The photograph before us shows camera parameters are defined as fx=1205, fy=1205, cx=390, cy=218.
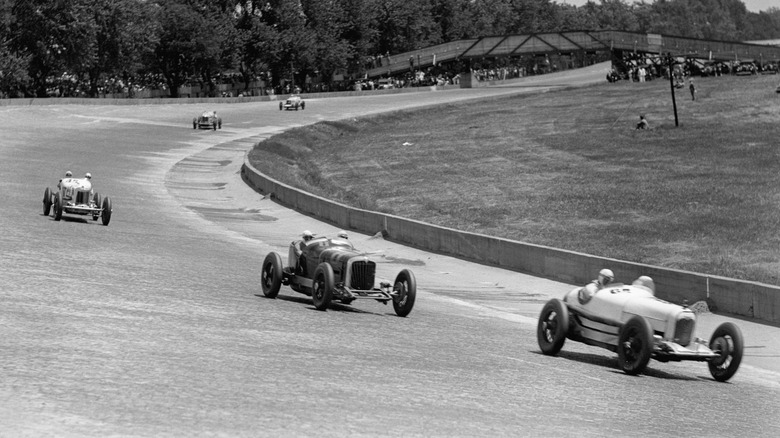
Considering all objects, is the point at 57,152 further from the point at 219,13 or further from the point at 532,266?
the point at 219,13

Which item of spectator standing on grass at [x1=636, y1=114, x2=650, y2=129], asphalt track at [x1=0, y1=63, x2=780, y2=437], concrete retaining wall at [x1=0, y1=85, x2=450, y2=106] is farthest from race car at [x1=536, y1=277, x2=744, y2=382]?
concrete retaining wall at [x1=0, y1=85, x2=450, y2=106]

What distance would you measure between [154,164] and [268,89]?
3828 inches

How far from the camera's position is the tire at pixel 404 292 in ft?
61.7

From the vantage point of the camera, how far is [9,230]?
26906 millimetres

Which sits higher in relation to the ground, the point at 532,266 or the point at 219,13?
the point at 219,13

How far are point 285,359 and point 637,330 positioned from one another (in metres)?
4.38

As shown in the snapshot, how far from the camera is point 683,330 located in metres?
15.2

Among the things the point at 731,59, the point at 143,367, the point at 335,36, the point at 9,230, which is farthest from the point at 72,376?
the point at 335,36

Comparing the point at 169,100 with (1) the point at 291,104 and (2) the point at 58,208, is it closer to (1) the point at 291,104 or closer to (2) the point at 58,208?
(1) the point at 291,104

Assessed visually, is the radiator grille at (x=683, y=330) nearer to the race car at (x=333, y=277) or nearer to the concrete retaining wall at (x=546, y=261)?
the race car at (x=333, y=277)

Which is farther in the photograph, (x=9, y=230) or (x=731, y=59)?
(x=731, y=59)

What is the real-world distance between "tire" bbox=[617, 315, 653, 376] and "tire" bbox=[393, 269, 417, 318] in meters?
4.29

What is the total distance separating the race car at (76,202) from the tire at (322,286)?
1290 cm

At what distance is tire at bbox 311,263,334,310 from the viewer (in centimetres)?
1816
